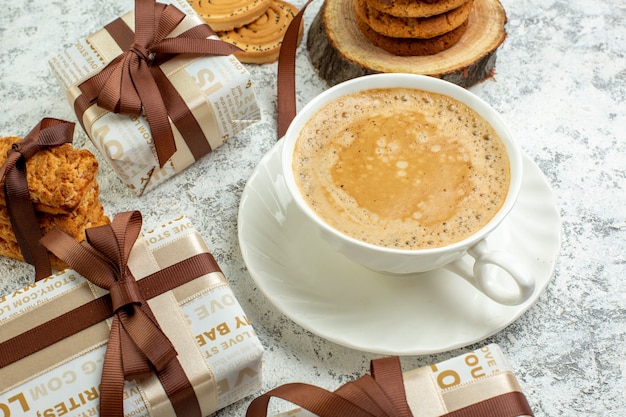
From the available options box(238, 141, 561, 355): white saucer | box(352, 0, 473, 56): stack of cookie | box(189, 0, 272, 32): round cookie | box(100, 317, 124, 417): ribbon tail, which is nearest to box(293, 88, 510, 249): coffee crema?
box(238, 141, 561, 355): white saucer

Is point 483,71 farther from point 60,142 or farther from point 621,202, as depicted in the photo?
point 60,142

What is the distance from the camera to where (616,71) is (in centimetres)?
189

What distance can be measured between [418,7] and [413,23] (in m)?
0.06

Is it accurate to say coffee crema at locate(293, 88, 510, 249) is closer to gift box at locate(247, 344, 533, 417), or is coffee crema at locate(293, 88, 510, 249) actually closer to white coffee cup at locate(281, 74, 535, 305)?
white coffee cup at locate(281, 74, 535, 305)

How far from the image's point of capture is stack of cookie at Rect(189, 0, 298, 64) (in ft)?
6.14

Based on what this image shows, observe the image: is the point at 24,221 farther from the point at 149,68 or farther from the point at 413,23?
the point at 413,23

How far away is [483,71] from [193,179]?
2.46 ft

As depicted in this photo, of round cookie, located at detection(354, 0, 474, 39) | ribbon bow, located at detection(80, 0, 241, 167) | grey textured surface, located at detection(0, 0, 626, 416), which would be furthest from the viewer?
round cookie, located at detection(354, 0, 474, 39)

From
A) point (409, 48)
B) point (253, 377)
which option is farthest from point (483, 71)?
point (253, 377)

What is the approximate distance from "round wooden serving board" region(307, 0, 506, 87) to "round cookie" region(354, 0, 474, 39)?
0.23 ft

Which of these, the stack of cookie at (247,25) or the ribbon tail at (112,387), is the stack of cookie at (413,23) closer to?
the stack of cookie at (247,25)

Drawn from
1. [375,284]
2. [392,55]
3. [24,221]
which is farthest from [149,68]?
[375,284]

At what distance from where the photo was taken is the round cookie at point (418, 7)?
5.39ft

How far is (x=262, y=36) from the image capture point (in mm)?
1903
